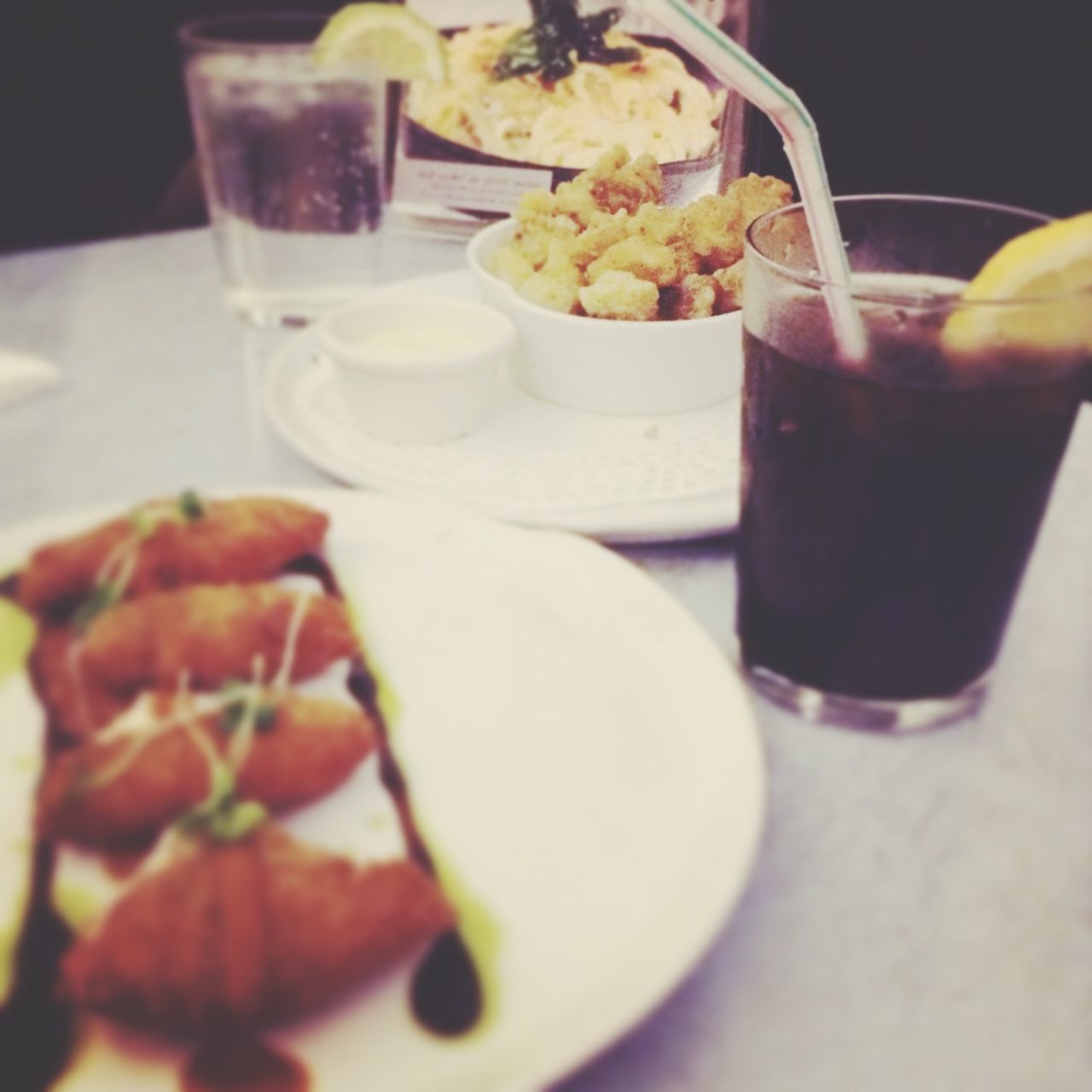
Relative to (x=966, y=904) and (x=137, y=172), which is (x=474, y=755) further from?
(x=137, y=172)

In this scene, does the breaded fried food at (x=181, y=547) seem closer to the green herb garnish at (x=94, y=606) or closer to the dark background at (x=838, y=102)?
the green herb garnish at (x=94, y=606)

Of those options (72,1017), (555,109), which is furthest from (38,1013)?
(555,109)

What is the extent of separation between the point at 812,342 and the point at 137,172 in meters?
1.61

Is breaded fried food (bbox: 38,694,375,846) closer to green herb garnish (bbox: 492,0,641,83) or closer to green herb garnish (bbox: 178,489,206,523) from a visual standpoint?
green herb garnish (bbox: 178,489,206,523)

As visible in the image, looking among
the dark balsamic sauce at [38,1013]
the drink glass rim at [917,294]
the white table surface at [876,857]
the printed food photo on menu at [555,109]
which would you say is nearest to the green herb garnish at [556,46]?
the printed food photo on menu at [555,109]

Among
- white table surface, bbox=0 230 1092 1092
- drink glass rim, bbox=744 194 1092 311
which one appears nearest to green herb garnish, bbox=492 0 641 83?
white table surface, bbox=0 230 1092 1092

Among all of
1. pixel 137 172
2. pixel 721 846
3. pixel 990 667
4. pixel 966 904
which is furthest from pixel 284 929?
pixel 137 172

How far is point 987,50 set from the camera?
160cm

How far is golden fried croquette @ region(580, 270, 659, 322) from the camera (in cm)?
77

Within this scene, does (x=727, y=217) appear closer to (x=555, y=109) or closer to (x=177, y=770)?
(x=555, y=109)

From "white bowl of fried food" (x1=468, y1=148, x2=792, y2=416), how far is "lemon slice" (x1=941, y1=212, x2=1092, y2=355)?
0.32m

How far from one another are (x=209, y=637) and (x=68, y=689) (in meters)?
0.06

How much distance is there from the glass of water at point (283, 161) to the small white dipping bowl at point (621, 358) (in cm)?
23

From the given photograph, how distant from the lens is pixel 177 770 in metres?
0.41
